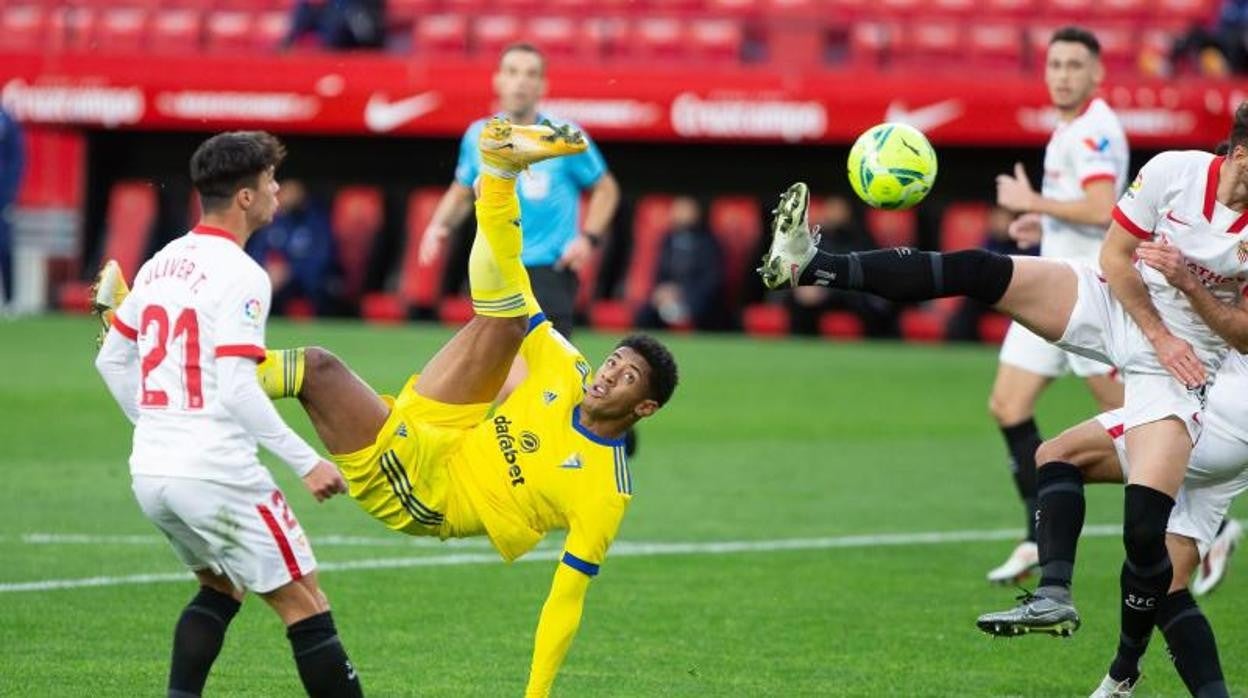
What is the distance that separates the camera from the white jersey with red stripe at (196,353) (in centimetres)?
623

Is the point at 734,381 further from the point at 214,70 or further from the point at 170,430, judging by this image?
the point at 170,430

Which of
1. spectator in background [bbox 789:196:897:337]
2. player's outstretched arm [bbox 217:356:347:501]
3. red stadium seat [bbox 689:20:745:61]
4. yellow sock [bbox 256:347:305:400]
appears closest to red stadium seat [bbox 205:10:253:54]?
red stadium seat [bbox 689:20:745:61]

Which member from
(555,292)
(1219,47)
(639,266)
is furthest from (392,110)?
(555,292)

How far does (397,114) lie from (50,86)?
4.19 metres

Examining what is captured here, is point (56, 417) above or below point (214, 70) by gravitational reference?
below

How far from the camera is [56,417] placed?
15.9 m

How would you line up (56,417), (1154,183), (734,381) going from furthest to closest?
(734,381) < (56,417) < (1154,183)

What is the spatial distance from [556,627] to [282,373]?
1.34 meters

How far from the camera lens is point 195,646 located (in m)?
6.48

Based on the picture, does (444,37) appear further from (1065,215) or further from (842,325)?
(1065,215)

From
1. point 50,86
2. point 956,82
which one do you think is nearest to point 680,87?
point 956,82

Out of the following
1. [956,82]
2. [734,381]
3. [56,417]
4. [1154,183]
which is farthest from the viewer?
[956,82]

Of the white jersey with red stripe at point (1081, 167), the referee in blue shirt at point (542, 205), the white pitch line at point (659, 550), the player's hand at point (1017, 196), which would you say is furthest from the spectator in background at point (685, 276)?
the player's hand at point (1017, 196)

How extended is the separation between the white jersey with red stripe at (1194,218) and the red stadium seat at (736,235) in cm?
1631
